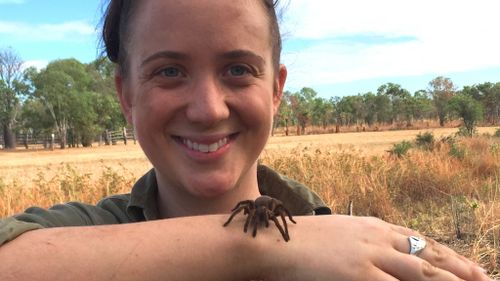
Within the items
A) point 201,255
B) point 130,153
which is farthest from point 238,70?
point 130,153

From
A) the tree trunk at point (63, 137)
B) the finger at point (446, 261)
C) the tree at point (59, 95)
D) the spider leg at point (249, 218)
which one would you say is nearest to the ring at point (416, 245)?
the finger at point (446, 261)

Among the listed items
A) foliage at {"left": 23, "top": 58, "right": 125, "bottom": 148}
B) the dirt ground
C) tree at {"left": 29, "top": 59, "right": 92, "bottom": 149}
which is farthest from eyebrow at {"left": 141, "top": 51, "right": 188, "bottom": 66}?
tree at {"left": 29, "top": 59, "right": 92, "bottom": 149}

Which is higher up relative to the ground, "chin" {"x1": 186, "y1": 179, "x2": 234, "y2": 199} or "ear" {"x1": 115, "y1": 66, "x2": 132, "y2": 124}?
"ear" {"x1": 115, "y1": 66, "x2": 132, "y2": 124}

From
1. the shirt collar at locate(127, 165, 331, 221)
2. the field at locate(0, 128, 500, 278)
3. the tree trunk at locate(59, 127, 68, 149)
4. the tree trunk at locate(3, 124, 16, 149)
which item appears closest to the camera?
the shirt collar at locate(127, 165, 331, 221)

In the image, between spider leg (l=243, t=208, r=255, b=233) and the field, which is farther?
the field

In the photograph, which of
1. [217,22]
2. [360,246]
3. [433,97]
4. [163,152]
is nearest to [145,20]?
[217,22]

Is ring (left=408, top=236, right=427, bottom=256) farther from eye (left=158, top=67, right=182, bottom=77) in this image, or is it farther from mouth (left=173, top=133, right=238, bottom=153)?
eye (left=158, top=67, right=182, bottom=77)

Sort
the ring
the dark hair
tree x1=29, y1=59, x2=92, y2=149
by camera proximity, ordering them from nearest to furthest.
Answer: the ring → the dark hair → tree x1=29, y1=59, x2=92, y2=149

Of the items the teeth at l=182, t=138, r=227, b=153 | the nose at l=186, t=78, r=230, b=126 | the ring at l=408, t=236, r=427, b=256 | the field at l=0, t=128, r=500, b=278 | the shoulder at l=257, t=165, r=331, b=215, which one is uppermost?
the nose at l=186, t=78, r=230, b=126
